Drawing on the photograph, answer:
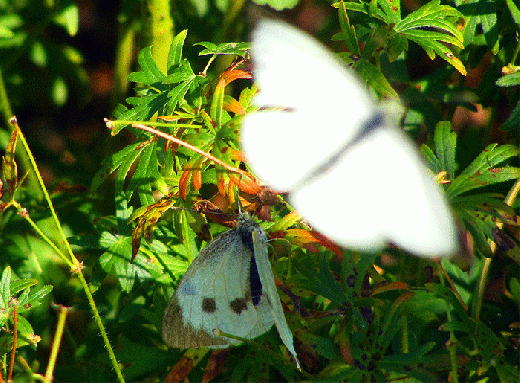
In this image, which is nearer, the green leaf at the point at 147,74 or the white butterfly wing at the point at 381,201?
the white butterfly wing at the point at 381,201

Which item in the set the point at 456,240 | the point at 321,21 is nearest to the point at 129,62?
the point at 321,21

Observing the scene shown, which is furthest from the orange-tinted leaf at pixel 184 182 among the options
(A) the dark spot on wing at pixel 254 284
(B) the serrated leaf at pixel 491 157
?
(B) the serrated leaf at pixel 491 157

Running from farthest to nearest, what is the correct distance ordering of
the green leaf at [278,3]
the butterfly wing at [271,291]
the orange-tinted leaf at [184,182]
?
the green leaf at [278,3]
the orange-tinted leaf at [184,182]
the butterfly wing at [271,291]

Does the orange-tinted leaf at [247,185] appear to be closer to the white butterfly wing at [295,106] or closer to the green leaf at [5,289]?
the white butterfly wing at [295,106]

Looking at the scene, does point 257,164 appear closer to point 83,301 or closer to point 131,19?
point 83,301

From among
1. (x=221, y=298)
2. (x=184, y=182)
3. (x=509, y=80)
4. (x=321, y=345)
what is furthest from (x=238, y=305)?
(x=509, y=80)

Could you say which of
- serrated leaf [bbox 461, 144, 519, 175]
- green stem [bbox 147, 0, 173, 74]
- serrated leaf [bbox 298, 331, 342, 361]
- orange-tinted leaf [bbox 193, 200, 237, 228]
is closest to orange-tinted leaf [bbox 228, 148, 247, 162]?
orange-tinted leaf [bbox 193, 200, 237, 228]

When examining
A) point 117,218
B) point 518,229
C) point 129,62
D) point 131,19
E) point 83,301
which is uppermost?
point 131,19

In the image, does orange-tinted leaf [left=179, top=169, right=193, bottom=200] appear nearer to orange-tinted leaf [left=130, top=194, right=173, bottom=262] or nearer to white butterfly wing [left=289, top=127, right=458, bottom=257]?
orange-tinted leaf [left=130, top=194, right=173, bottom=262]

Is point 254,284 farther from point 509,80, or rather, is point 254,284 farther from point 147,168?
point 509,80
